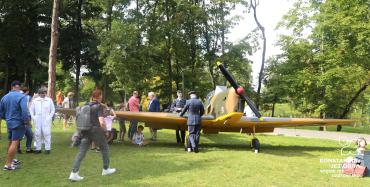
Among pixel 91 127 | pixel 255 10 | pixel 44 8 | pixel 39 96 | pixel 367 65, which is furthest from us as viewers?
pixel 44 8

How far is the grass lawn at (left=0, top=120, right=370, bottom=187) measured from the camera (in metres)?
8.11

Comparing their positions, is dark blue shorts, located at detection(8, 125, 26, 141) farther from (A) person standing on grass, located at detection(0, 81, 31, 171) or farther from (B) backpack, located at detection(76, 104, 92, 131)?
(B) backpack, located at detection(76, 104, 92, 131)

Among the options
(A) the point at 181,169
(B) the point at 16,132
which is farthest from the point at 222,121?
(B) the point at 16,132

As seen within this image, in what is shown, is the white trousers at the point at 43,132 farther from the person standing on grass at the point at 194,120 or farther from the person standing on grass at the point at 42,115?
the person standing on grass at the point at 194,120

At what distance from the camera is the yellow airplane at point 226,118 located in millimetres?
13477

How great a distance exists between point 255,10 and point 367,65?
36.5 ft

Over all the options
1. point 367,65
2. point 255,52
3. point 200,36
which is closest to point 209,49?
point 200,36

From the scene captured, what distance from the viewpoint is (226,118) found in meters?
13.0

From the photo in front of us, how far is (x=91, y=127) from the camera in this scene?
8188 mm

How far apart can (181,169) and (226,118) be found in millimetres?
3792

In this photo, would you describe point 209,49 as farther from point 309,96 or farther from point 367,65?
point 367,65

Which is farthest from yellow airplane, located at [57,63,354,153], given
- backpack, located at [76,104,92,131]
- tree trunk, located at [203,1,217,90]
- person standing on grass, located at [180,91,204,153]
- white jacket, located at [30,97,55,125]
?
tree trunk, located at [203,1,217,90]

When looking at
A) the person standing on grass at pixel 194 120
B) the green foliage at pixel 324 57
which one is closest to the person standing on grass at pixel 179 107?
the person standing on grass at pixel 194 120

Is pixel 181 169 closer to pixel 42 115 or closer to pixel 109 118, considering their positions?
pixel 109 118
